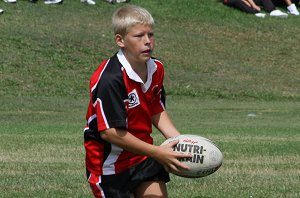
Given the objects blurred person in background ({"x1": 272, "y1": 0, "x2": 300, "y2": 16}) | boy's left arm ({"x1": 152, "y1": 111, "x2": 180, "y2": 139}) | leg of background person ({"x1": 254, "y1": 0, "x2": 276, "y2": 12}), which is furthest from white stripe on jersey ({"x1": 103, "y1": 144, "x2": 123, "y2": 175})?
blurred person in background ({"x1": 272, "y1": 0, "x2": 300, "y2": 16})

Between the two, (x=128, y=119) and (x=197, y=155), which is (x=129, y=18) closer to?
(x=128, y=119)

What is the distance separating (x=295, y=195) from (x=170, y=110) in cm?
1178

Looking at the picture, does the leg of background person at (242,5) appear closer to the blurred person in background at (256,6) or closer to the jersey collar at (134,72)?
the blurred person in background at (256,6)

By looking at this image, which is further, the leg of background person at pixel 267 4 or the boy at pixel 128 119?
the leg of background person at pixel 267 4

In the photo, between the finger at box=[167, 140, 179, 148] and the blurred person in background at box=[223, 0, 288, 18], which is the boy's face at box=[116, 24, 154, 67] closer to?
the finger at box=[167, 140, 179, 148]

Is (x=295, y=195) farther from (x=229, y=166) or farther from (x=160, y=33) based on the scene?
(x=160, y=33)

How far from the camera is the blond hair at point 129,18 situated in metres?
6.20

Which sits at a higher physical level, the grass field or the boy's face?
the boy's face

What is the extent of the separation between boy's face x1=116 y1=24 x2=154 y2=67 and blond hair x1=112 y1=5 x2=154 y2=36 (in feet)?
0.09

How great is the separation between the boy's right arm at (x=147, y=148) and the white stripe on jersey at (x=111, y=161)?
18 cm

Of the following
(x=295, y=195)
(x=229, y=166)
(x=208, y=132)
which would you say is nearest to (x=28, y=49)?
(x=208, y=132)

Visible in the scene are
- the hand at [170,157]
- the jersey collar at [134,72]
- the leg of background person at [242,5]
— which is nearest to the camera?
the hand at [170,157]

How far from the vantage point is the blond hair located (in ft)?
20.3

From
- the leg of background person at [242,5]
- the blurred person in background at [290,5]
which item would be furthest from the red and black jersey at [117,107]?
the blurred person in background at [290,5]
